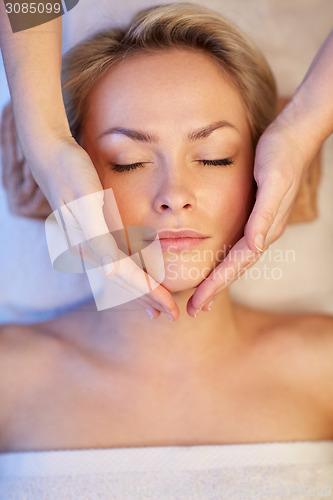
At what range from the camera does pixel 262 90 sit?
1175mm

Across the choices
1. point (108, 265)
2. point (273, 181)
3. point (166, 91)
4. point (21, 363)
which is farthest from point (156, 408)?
point (166, 91)

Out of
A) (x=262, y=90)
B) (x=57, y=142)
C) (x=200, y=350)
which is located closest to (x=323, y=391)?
(x=200, y=350)

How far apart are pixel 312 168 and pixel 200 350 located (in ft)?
2.01

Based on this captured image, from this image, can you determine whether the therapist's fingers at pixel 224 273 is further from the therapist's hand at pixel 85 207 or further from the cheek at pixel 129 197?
the cheek at pixel 129 197

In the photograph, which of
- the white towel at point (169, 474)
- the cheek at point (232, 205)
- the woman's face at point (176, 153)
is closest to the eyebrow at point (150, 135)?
the woman's face at point (176, 153)

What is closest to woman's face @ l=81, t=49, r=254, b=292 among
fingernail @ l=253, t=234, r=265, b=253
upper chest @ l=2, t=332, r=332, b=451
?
fingernail @ l=253, t=234, r=265, b=253

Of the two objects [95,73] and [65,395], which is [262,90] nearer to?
[95,73]

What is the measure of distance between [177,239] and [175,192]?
0.09 metres

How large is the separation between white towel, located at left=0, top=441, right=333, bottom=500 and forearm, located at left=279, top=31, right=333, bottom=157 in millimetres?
668

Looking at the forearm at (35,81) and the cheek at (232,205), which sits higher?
→ the forearm at (35,81)

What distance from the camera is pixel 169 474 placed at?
107cm

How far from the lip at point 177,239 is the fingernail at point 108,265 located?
161mm

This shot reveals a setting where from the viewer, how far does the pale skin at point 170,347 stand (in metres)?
0.97

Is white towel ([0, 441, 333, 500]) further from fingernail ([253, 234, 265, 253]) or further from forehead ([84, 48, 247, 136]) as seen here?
forehead ([84, 48, 247, 136])
